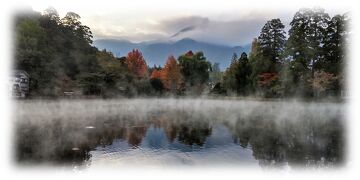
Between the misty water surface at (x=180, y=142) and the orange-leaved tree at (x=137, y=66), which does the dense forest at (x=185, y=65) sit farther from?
the misty water surface at (x=180, y=142)

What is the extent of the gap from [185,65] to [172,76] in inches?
70.5

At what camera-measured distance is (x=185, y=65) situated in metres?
31.3

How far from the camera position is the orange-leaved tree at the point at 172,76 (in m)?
30.5

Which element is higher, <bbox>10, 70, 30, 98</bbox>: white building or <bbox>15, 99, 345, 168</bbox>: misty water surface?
<bbox>10, 70, 30, 98</bbox>: white building

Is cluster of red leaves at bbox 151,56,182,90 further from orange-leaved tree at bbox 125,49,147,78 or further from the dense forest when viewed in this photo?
orange-leaved tree at bbox 125,49,147,78

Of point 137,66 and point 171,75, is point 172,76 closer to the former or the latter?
point 171,75

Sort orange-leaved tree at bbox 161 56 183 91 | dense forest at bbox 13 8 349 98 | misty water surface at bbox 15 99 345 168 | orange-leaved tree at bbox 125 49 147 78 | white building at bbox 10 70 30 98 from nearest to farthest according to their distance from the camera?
misty water surface at bbox 15 99 345 168 < white building at bbox 10 70 30 98 < dense forest at bbox 13 8 349 98 < orange-leaved tree at bbox 161 56 183 91 < orange-leaved tree at bbox 125 49 147 78

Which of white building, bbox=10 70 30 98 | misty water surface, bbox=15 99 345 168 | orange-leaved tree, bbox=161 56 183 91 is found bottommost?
misty water surface, bbox=15 99 345 168

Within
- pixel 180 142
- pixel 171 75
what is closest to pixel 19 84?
pixel 171 75

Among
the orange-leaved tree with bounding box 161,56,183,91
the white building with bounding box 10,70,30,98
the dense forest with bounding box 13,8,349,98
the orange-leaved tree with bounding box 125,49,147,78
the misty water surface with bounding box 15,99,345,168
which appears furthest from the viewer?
the orange-leaved tree with bounding box 125,49,147,78

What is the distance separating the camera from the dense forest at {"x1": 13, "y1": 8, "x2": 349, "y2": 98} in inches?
926

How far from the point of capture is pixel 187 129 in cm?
1264

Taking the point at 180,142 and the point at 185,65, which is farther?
the point at 185,65

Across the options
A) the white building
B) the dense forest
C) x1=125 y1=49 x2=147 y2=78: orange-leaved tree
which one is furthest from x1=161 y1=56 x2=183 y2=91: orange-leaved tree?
the white building
